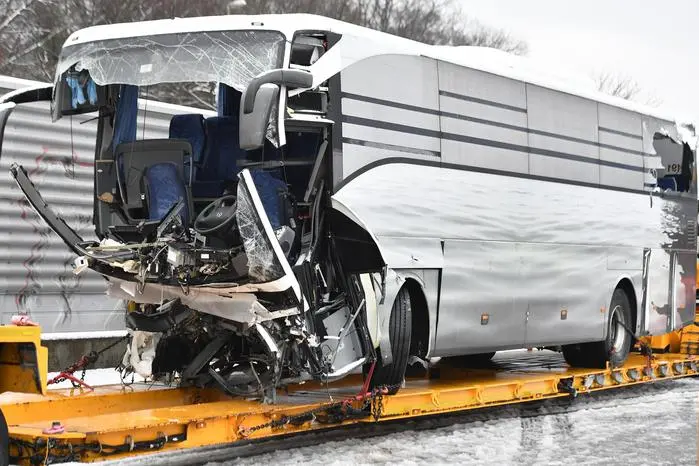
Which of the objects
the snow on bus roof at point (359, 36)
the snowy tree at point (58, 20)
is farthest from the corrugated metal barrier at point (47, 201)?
the snowy tree at point (58, 20)

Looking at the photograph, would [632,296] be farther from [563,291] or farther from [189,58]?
[189,58]

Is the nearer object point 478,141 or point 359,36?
point 359,36

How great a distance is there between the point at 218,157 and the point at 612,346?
6690mm

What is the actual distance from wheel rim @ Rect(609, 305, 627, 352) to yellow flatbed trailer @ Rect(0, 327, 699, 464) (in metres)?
0.61

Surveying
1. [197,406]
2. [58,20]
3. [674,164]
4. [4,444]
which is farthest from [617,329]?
[58,20]

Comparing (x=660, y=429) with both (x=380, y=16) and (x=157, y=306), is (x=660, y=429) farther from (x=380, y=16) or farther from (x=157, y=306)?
Result: (x=380, y=16)

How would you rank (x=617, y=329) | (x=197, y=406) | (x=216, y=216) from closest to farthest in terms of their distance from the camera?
(x=216, y=216)
(x=197, y=406)
(x=617, y=329)

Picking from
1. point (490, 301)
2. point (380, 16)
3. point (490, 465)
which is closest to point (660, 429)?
point (490, 301)

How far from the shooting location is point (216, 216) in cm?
943

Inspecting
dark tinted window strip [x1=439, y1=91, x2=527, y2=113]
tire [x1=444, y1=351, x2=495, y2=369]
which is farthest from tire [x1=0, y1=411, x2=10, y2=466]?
tire [x1=444, y1=351, x2=495, y2=369]

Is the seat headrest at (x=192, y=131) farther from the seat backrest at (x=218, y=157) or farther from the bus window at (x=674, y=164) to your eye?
the bus window at (x=674, y=164)

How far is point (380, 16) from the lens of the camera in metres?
48.4

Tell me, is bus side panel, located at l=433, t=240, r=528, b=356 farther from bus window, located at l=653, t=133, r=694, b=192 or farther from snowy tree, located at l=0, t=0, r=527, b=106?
snowy tree, located at l=0, t=0, r=527, b=106

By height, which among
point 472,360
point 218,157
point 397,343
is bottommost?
point 472,360
